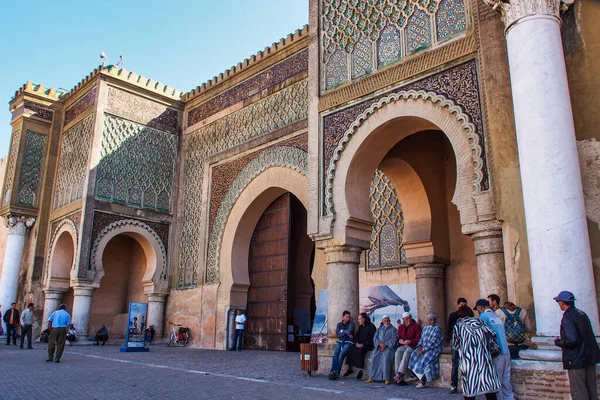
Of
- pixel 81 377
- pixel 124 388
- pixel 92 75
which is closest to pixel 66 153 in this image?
pixel 92 75

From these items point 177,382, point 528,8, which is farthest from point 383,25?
point 177,382

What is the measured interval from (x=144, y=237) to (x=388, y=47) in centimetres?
775

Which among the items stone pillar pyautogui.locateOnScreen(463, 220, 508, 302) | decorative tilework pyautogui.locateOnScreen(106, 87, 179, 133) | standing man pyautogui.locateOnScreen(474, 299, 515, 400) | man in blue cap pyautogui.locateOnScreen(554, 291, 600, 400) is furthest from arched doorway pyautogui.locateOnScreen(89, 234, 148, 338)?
man in blue cap pyautogui.locateOnScreen(554, 291, 600, 400)

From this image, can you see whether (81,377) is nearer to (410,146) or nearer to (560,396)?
(560,396)

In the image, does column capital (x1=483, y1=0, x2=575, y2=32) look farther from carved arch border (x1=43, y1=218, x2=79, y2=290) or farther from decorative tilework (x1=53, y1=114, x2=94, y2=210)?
carved arch border (x1=43, y1=218, x2=79, y2=290)

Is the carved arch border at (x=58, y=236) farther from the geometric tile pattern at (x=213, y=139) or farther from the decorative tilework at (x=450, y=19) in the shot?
the decorative tilework at (x=450, y=19)

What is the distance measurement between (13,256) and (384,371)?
10854 millimetres

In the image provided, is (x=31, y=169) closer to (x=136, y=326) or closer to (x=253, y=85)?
(x=136, y=326)

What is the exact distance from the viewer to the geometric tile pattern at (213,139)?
9820mm

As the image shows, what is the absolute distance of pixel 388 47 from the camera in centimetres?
636

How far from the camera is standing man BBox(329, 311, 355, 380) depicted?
18.6 ft

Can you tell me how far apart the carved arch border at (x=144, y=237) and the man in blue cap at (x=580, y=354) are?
32.0 feet

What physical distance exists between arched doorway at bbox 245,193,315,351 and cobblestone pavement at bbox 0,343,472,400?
257 cm

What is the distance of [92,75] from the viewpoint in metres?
12.1
